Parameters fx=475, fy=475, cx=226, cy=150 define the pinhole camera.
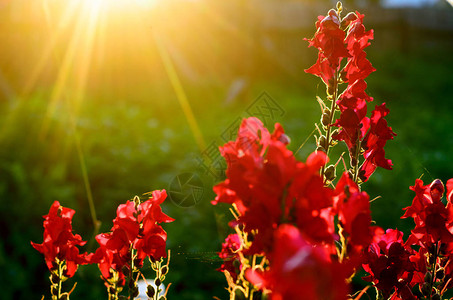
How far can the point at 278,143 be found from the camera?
0.61 metres

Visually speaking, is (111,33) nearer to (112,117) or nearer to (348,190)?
(112,117)

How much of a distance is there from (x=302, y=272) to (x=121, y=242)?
483 millimetres

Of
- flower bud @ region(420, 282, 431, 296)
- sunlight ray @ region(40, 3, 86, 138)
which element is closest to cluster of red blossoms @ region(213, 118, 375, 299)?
flower bud @ region(420, 282, 431, 296)

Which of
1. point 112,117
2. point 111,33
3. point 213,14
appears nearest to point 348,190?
point 112,117

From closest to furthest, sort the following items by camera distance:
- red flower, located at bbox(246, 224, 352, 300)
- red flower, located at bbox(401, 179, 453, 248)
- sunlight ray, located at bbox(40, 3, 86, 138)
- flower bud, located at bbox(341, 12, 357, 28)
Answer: red flower, located at bbox(246, 224, 352, 300) < red flower, located at bbox(401, 179, 453, 248) < flower bud, located at bbox(341, 12, 357, 28) < sunlight ray, located at bbox(40, 3, 86, 138)

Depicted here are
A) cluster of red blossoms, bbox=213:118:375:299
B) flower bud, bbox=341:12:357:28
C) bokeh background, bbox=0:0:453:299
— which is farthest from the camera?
bokeh background, bbox=0:0:453:299

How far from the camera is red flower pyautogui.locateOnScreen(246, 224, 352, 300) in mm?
431

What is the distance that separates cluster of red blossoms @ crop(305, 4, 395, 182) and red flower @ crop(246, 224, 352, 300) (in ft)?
1.45

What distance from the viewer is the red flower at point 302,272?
431 mm

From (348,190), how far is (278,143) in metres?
0.12

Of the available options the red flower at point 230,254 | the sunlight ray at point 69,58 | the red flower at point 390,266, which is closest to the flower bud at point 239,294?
the red flower at point 230,254

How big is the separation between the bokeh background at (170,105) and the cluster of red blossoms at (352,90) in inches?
15.6

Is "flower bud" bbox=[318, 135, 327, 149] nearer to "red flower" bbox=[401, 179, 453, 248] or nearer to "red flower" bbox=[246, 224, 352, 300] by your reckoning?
"red flower" bbox=[401, 179, 453, 248]

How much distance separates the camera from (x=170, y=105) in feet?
19.4
